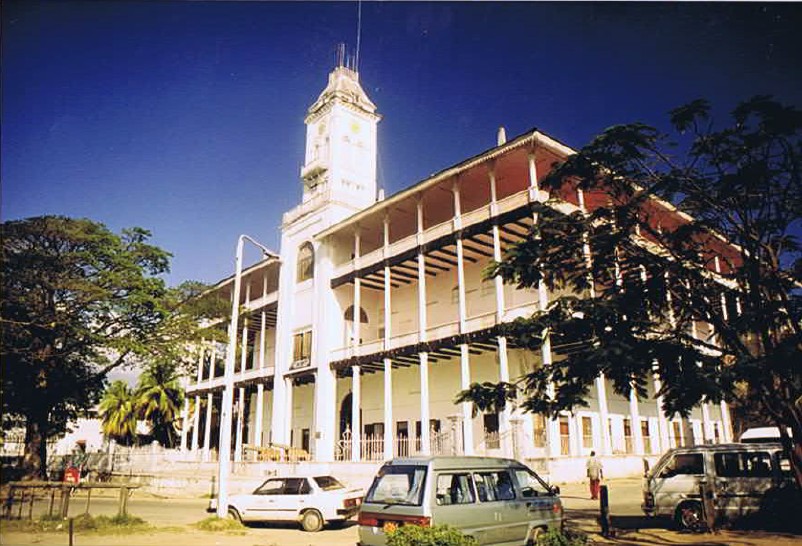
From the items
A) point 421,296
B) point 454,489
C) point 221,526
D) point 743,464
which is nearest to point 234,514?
point 221,526

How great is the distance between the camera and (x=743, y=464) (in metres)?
11.3

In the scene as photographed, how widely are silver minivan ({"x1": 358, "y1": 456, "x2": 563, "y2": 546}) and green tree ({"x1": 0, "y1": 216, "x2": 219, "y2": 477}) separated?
1586 centimetres

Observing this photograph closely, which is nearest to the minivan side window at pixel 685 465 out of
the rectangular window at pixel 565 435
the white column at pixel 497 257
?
the white column at pixel 497 257

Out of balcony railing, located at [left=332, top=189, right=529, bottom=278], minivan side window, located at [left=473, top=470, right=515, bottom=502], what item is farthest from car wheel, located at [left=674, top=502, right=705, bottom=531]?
balcony railing, located at [left=332, top=189, right=529, bottom=278]

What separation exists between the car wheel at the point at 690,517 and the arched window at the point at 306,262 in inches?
969

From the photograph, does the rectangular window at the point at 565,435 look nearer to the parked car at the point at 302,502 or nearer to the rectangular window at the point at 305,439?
the parked car at the point at 302,502

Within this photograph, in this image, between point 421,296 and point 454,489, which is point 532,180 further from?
point 454,489

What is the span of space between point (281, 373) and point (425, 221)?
488 inches

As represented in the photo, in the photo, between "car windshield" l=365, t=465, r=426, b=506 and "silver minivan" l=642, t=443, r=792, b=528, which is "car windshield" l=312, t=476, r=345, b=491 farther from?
"silver minivan" l=642, t=443, r=792, b=528

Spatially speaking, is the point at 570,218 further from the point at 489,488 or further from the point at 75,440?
the point at 75,440

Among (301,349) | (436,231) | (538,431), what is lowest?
(538,431)

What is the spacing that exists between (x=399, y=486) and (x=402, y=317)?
78.2ft

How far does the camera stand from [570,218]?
1083 cm

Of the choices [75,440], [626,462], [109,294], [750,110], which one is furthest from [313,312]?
[75,440]
